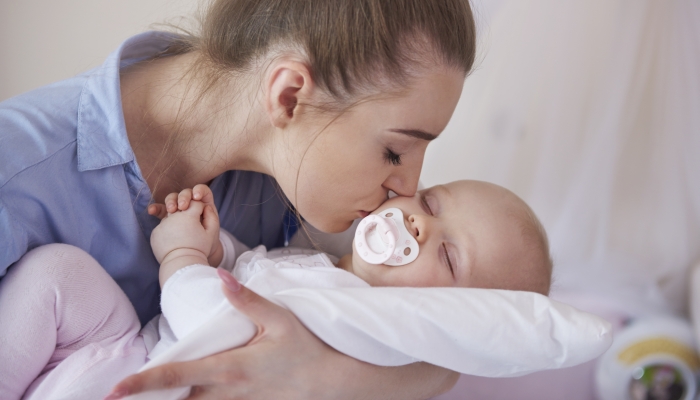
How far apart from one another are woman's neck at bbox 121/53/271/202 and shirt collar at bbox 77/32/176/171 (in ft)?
0.25

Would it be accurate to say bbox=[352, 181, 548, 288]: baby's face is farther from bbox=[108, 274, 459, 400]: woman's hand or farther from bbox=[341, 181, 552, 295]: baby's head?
bbox=[108, 274, 459, 400]: woman's hand

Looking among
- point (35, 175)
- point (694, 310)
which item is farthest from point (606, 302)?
point (35, 175)

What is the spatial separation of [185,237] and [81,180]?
0.23 m

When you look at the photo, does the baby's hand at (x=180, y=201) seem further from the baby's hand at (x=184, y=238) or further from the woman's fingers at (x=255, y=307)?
the woman's fingers at (x=255, y=307)

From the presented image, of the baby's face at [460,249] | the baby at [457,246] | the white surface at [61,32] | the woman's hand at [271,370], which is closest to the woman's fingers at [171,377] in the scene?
the woman's hand at [271,370]

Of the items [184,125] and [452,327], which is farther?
[184,125]

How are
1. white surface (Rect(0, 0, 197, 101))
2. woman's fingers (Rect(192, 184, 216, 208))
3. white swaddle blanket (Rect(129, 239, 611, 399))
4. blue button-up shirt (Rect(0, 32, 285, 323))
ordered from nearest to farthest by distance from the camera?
white swaddle blanket (Rect(129, 239, 611, 399)), blue button-up shirt (Rect(0, 32, 285, 323)), woman's fingers (Rect(192, 184, 216, 208)), white surface (Rect(0, 0, 197, 101))

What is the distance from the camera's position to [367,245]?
3.86ft

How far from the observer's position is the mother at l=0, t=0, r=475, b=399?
101cm

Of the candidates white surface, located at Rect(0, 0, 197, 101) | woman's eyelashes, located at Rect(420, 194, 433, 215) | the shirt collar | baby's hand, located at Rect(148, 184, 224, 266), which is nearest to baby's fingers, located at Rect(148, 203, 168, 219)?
baby's hand, located at Rect(148, 184, 224, 266)

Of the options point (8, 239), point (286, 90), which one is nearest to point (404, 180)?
point (286, 90)

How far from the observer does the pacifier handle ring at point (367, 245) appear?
3.74 feet

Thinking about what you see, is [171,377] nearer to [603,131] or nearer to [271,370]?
[271,370]

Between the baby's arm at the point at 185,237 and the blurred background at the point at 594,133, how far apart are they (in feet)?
3.07
